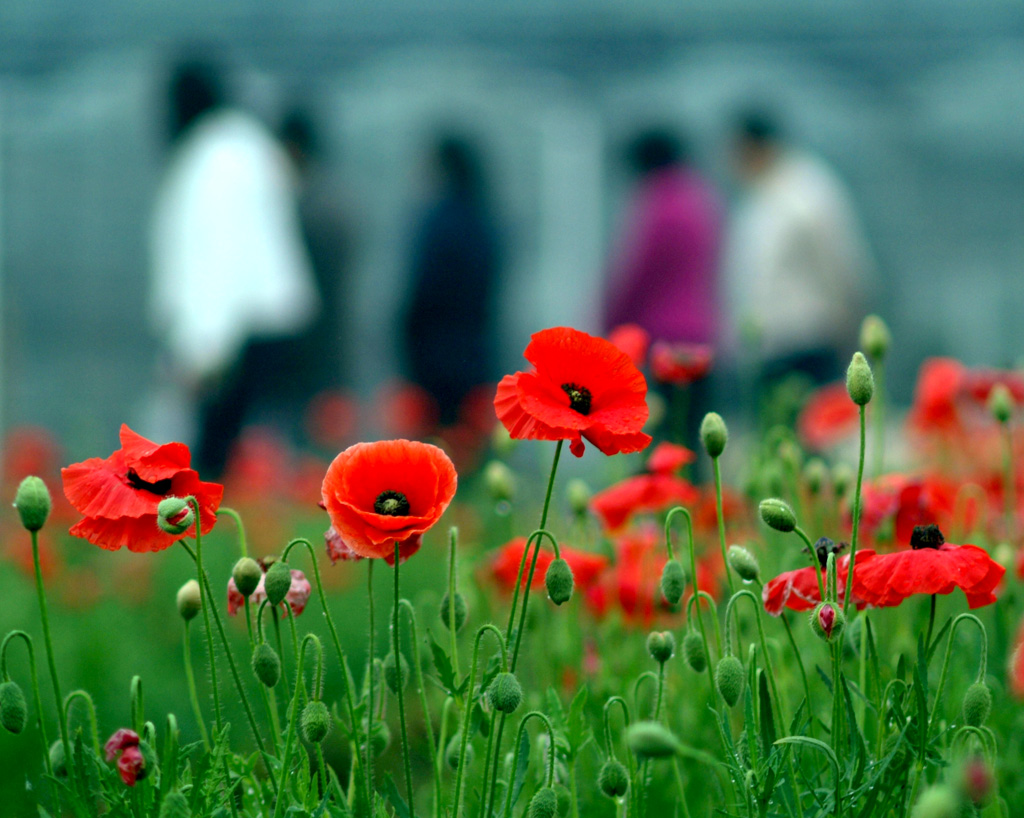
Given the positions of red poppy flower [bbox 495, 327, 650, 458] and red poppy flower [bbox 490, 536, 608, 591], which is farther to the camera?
red poppy flower [bbox 490, 536, 608, 591]

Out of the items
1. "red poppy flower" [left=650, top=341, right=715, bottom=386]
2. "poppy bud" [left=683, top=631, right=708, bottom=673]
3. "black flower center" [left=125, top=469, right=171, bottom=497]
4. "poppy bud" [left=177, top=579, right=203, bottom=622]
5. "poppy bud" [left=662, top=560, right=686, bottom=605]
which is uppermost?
"black flower center" [left=125, top=469, right=171, bottom=497]

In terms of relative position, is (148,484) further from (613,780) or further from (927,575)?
(927,575)

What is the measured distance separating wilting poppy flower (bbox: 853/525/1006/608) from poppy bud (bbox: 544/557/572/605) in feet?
0.82

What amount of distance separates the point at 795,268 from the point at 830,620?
329cm

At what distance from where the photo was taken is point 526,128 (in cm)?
820

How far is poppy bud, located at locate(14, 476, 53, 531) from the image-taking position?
105cm

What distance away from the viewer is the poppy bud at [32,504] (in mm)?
1048

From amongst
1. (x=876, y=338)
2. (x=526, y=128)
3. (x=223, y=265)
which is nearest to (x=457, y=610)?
(x=876, y=338)

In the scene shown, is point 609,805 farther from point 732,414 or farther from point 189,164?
point 732,414

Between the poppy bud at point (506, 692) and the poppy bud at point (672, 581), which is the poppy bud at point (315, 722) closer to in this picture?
the poppy bud at point (506, 692)

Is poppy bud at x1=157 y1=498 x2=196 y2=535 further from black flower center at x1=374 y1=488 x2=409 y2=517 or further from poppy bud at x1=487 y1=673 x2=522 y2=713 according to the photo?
poppy bud at x1=487 y1=673 x2=522 y2=713

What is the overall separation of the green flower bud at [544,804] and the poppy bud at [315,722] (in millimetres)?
187

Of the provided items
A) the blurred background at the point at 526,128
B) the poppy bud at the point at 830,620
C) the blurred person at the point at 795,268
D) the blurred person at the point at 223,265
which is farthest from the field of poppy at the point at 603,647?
the blurred background at the point at 526,128

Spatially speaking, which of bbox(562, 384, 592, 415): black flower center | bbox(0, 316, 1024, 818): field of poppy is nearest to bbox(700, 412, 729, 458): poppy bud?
bbox(0, 316, 1024, 818): field of poppy
